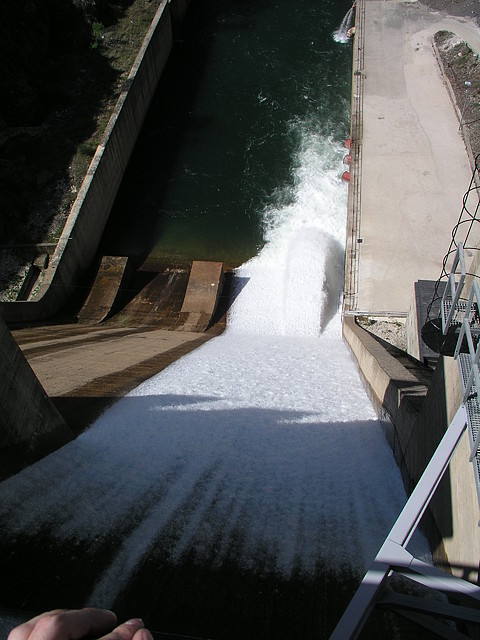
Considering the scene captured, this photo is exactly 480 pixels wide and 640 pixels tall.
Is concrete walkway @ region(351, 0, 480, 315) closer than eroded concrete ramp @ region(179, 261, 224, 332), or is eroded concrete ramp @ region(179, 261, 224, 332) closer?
concrete walkway @ region(351, 0, 480, 315)

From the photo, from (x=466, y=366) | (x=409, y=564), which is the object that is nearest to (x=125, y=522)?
(x=409, y=564)

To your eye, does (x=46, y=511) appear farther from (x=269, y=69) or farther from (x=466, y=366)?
(x=269, y=69)

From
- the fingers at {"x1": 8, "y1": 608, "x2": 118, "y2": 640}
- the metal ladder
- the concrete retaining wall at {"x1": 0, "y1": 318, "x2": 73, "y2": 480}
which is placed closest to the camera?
the fingers at {"x1": 8, "y1": 608, "x2": 118, "y2": 640}

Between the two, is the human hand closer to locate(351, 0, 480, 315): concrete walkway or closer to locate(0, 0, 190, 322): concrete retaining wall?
locate(351, 0, 480, 315): concrete walkway

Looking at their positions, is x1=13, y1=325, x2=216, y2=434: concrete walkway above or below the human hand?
below

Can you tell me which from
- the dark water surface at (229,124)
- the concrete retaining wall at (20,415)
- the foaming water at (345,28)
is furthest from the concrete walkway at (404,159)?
the concrete retaining wall at (20,415)

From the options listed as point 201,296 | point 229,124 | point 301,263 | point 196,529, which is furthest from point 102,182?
point 196,529

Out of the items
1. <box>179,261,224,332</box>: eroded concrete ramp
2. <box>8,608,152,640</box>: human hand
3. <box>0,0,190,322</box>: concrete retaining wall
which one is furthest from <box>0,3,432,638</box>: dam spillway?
<box>0,0,190,322</box>: concrete retaining wall
